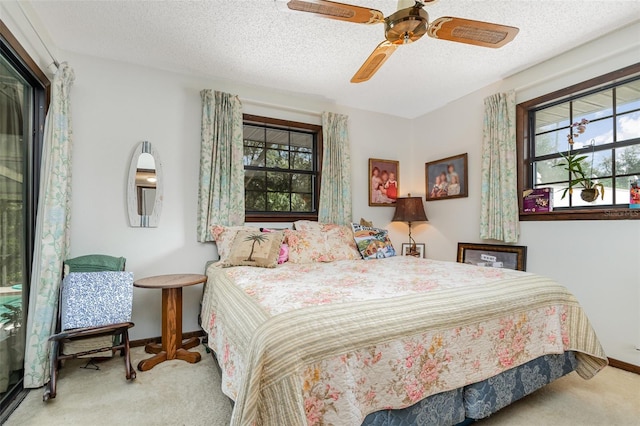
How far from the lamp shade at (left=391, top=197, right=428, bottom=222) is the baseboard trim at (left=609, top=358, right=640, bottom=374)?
6.82 feet

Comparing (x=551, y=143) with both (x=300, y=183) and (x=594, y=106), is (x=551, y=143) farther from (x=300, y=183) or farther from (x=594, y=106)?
(x=300, y=183)

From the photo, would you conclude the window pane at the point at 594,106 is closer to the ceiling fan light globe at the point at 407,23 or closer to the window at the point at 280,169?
the ceiling fan light globe at the point at 407,23

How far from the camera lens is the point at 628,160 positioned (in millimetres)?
2422

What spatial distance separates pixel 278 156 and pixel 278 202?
21.6 inches

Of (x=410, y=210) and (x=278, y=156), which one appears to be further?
(x=410, y=210)

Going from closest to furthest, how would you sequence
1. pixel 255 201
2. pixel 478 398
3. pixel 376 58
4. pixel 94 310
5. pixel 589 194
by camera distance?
pixel 478 398, pixel 376 58, pixel 94 310, pixel 589 194, pixel 255 201

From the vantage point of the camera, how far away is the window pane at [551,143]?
111 inches

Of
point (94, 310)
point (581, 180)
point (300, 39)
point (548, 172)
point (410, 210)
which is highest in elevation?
point (300, 39)

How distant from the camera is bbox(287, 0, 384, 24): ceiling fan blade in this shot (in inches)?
59.9

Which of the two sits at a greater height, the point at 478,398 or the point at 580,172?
the point at 580,172

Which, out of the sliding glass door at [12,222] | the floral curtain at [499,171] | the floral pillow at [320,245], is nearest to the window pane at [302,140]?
the floral pillow at [320,245]

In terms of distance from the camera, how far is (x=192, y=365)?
233 centimetres

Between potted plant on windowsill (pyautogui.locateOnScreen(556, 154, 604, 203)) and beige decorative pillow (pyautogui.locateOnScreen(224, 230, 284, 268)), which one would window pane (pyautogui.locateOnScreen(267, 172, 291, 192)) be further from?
potted plant on windowsill (pyautogui.locateOnScreen(556, 154, 604, 203))

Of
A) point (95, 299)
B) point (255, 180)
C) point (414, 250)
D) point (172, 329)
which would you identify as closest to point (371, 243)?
point (414, 250)
